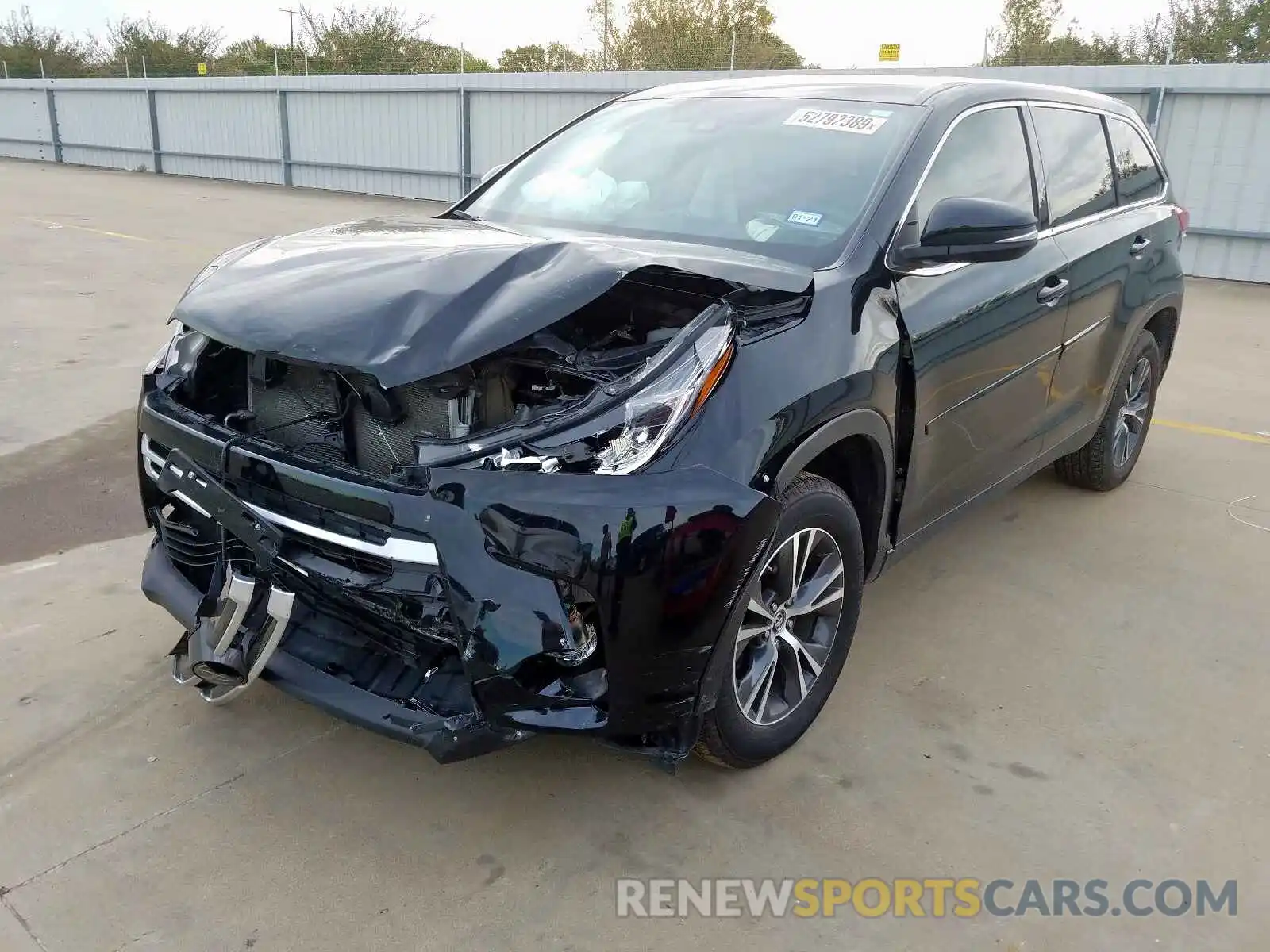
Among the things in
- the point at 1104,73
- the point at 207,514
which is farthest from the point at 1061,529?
the point at 1104,73

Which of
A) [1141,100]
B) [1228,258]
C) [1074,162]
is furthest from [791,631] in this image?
[1141,100]

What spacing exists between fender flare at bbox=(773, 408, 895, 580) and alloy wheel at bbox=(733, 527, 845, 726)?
20 cm

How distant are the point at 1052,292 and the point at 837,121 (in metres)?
1.00

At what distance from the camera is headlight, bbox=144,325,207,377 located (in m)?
2.80

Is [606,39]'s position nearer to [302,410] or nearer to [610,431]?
[302,410]

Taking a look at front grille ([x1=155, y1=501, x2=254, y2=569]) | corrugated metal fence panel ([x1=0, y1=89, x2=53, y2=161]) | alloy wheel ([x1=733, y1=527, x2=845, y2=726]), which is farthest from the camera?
corrugated metal fence panel ([x1=0, y1=89, x2=53, y2=161])

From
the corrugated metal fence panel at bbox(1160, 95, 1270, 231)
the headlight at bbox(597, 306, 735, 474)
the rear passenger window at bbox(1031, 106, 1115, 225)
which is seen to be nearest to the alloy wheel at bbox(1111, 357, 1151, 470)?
the rear passenger window at bbox(1031, 106, 1115, 225)

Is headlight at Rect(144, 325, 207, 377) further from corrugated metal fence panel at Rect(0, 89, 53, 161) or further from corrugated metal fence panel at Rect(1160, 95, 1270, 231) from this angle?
corrugated metal fence panel at Rect(0, 89, 53, 161)

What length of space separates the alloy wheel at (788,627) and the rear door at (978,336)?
0.43 meters

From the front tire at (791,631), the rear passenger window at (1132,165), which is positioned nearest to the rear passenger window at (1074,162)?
the rear passenger window at (1132,165)

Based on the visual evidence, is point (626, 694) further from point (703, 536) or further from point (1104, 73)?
point (1104, 73)

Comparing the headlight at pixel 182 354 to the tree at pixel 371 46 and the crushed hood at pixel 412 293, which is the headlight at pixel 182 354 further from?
the tree at pixel 371 46

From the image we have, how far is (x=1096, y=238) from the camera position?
13.0 feet

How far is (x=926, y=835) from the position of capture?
Result: 8.41 feet
